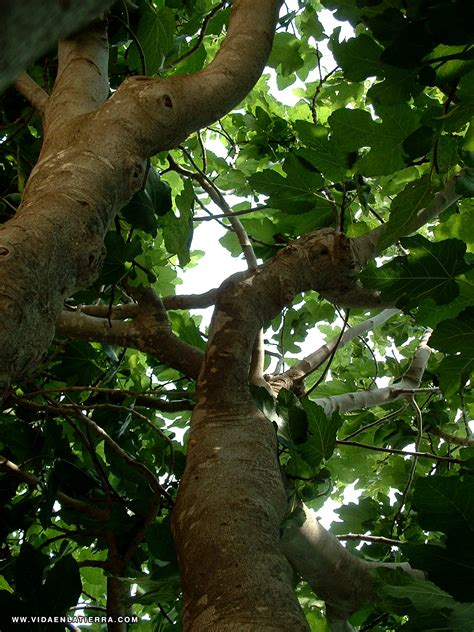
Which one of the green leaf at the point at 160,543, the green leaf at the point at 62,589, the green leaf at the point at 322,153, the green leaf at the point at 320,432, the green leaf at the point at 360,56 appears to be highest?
the green leaf at the point at 322,153

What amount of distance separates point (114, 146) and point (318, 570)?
43.6 inches

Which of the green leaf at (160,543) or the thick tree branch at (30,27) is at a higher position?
the green leaf at (160,543)

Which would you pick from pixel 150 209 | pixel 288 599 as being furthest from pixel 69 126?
pixel 288 599

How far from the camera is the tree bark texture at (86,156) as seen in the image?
2.48 feet

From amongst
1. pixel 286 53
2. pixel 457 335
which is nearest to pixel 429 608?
pixel 457 335

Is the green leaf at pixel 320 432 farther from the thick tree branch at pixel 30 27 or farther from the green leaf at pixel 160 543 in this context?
the thick tree branch at pixel 30 27

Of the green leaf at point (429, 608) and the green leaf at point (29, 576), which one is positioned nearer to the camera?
the green leaf at point (429, 608)

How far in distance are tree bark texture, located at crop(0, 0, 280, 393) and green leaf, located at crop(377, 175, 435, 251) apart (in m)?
0.50

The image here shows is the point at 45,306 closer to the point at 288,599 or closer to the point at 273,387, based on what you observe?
the point at 288,599

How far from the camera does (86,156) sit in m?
1.03

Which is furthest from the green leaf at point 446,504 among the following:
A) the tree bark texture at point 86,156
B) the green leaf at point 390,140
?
the green leaf at point 390,140

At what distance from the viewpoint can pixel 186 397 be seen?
7.69 ft

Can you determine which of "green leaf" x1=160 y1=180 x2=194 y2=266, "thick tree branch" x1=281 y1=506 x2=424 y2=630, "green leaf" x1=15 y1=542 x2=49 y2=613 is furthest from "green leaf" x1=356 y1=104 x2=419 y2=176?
"green leaf" x1=15 y1=542 x2=49 y2=613

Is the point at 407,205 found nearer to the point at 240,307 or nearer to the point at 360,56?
the point at 360,56
